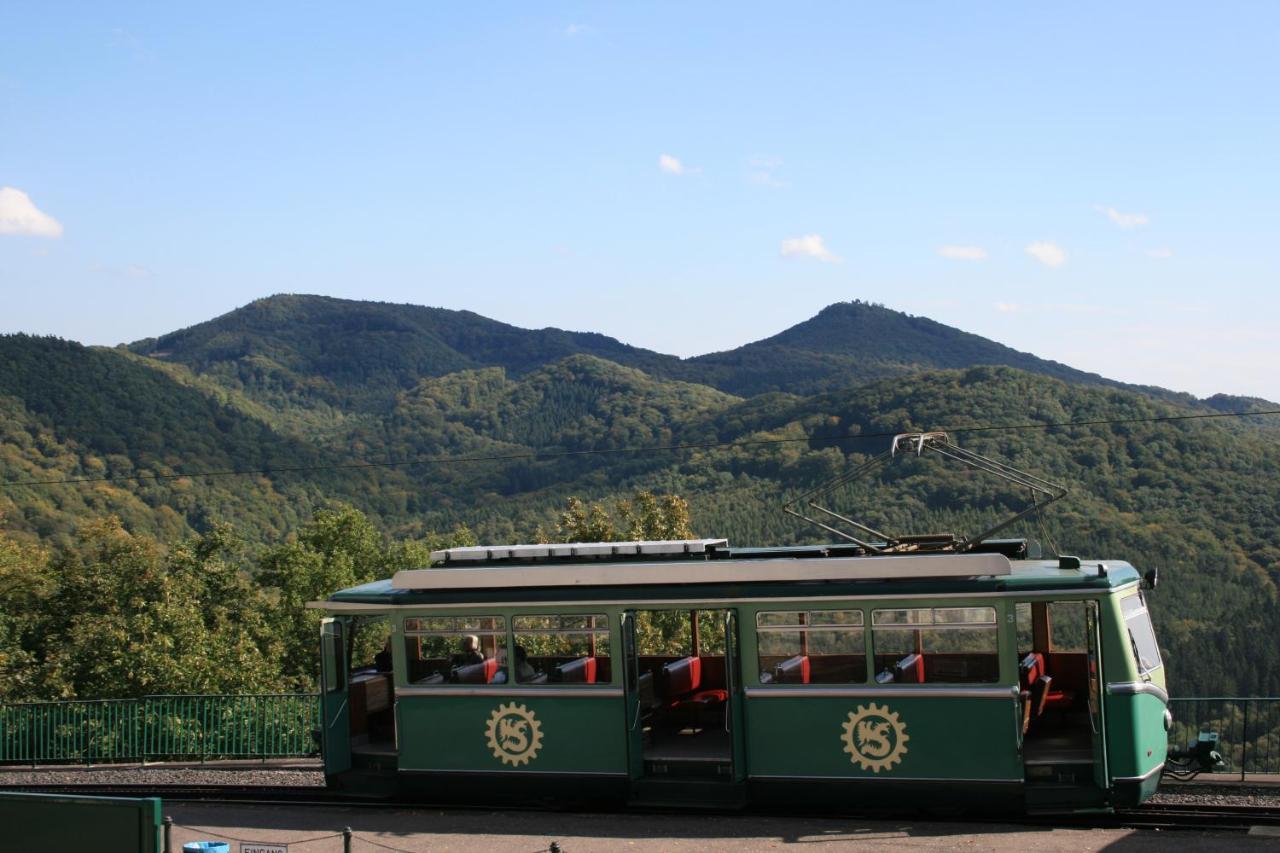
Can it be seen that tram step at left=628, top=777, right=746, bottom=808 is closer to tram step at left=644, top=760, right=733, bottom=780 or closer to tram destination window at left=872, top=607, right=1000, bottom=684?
tram step at left=644, top=760, right=733, bottom=780

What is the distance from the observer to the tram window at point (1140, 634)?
43.4 ft

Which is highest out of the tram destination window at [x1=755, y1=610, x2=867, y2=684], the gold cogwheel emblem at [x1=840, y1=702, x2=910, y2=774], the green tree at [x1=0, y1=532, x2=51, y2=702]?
the tram destination window at [x1=755, y1=610, x2=867, y2=684]

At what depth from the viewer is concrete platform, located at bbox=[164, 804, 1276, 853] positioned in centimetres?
1289

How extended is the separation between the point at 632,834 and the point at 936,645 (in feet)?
12.2

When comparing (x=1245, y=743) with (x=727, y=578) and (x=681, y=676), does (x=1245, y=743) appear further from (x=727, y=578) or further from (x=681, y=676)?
(x=727, y=578)

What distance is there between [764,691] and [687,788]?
1.39 m

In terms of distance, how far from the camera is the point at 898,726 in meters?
13.6

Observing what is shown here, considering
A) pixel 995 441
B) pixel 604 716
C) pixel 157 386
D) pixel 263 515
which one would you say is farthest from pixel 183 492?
pixel 604 716

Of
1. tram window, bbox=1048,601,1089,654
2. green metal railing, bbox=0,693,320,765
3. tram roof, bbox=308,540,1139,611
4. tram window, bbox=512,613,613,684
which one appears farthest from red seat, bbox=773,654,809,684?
green metal railing, bbox=0,693,320,765

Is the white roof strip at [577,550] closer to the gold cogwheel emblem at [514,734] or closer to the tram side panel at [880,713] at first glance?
the tram side panel at [880,713]

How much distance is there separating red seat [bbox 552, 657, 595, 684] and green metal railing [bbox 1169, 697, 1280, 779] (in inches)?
288

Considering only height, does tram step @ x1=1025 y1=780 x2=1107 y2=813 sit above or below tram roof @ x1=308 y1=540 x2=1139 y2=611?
below

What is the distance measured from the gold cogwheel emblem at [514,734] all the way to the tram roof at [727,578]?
4.16ft

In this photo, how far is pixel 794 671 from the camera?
14.1 metres
